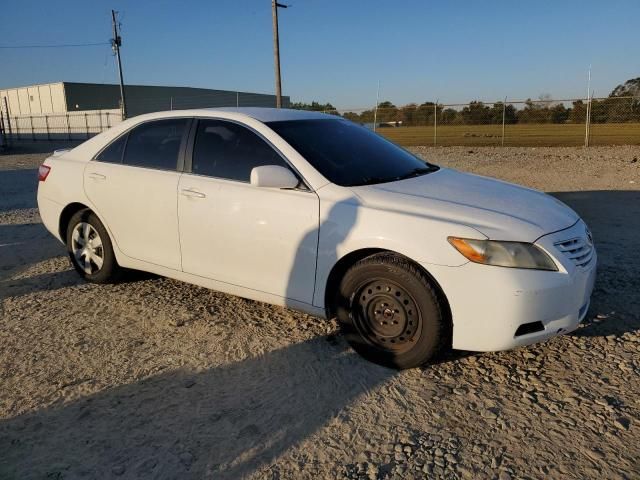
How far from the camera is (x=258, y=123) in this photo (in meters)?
3.90

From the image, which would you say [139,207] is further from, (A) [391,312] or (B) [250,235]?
(A) [391,312]

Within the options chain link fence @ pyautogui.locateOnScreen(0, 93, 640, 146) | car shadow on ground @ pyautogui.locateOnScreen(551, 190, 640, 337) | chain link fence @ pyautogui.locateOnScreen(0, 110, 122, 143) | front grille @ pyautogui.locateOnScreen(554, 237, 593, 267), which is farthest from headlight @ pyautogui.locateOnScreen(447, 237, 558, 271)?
chain link fence @ pyautogui.locateOnScreen(0, 110, 122, 143)

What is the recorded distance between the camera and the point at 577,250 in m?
3.17

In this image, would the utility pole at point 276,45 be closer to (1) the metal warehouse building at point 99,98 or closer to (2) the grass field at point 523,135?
(2) the grass field at point 523,135

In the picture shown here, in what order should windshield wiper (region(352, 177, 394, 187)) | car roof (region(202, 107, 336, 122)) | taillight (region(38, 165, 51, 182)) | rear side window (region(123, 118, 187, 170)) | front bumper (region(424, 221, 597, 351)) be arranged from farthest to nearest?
taillight (region(38, 165, 51, 182))
rear side window (region(123, 118, 187, 170))
car roof (region(202, 107, 336, 122))
windshield wiper (region(352, 177, 394, 187))
front bumper (region(424, 221, 597, 351))

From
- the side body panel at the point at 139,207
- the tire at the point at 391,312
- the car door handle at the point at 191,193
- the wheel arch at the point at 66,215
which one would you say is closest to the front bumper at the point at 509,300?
the tire at the point at 391,312

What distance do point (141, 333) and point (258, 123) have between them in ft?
5.78

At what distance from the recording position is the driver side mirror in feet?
11.3

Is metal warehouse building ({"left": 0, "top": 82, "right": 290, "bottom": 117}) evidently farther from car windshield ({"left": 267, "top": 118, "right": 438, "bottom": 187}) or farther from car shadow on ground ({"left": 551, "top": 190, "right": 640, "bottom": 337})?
car windshield ({"left": 267, "top": 118, "right": 438, "bottom": 187})


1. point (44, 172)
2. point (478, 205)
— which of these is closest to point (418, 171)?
point (478, 205)

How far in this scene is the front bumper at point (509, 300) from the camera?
9.49 feet

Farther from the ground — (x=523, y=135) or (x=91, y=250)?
(x=523, y=135)

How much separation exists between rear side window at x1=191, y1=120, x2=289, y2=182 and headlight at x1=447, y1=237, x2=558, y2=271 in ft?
4.49

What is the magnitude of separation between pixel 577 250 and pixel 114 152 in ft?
12.2
